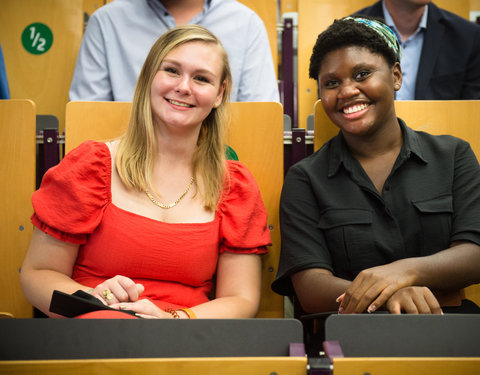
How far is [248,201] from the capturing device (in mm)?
1092

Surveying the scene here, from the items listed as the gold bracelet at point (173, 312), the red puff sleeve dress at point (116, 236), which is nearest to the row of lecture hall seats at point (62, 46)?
the red puff sleeve dress at point (116, 236)

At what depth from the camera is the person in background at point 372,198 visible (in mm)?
951

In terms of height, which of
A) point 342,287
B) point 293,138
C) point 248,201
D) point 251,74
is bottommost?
point 342,287

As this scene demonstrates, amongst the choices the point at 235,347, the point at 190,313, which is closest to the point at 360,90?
the point at 190,313

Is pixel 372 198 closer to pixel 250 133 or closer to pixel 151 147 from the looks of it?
pixel 250 133

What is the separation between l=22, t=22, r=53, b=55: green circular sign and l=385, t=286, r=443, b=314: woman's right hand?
166 centimetres

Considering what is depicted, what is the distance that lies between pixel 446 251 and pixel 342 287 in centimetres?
20

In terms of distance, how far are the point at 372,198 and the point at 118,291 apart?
0.52 metres

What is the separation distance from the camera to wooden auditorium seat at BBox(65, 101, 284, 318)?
3.92ft

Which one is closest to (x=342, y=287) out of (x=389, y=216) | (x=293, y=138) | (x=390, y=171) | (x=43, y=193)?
(x=389, y=216)

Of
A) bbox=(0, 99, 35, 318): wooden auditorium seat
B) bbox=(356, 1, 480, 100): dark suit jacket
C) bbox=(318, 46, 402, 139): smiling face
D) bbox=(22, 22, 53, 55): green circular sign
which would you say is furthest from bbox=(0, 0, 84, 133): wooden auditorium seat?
bbox=(356, 1, 480, 100): dark suit jacket

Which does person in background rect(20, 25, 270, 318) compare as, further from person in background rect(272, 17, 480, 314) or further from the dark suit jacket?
the dark suit jacket

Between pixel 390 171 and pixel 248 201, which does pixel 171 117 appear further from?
pixel 390 171

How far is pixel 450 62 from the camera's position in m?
1.84
